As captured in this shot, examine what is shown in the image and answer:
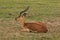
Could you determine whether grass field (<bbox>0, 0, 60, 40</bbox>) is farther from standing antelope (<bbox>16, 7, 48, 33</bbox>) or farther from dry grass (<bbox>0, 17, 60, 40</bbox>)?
standing antelope (<bbox>16, 7, 48, 33</bbox>)

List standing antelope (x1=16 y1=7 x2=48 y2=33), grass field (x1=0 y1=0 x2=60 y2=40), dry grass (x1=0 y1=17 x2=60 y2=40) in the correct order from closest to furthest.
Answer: dry grass (x1=0 y1=17 x2=60 y2=40)
grass field (x1=0 y1=0 x2=60 y2=40)
standing antelope (x1=16 y1=7 x2=48 y2=33)

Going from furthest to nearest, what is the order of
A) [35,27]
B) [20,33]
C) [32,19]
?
[32,19], [35,27], [20,33]

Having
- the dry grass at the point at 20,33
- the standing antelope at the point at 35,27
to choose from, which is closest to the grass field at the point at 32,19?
the dry grass at the point at 20,33

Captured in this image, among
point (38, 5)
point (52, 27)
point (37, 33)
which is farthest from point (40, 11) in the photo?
point (37, 33)

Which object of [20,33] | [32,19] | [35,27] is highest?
[35,27]

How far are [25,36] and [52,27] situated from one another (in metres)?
1.69

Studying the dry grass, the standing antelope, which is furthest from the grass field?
the standing antelope

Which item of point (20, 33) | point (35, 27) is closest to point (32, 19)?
point (35, 27)

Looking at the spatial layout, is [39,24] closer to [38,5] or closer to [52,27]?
[52,27]

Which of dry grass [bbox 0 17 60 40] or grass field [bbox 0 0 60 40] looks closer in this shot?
dry grass [bbox 0 17 60 40]

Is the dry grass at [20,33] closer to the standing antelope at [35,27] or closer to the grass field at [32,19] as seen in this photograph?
the grass field at [32,19]

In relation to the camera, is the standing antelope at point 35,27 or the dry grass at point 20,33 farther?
the standing antelope at point 35,27

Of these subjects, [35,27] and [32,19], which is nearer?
[35,27]

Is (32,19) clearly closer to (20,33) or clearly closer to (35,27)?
(35,27)
